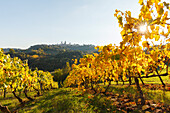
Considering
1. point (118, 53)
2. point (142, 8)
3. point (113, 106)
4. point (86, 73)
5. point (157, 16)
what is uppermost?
point (142, 8)

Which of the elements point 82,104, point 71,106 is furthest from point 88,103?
point 71,106

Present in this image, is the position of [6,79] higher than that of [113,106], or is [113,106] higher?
[6,79]

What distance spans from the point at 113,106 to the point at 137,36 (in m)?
7.12

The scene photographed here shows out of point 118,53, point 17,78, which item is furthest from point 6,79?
point 118,53

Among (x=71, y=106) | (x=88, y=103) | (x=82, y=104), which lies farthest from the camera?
(x=88, y=103)

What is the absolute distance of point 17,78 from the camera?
758cm

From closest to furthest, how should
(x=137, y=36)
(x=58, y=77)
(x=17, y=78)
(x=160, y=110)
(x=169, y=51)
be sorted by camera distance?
(x=137, y=36)
(x=169, y=51)
(x=160, y=110)
(x=17, y=78)
(x=58, y=77)

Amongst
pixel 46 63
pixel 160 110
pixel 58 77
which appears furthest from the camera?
pixel 46 63

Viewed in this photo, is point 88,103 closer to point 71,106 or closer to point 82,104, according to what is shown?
point 82,104

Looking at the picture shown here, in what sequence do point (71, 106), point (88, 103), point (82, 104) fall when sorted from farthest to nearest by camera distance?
point (88, 103), point (82, 104), point (71, 106)

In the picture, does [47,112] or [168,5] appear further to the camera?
[47,112]

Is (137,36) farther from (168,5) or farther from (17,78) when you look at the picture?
(17,78)

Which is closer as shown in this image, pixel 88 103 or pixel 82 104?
pixel 82 104

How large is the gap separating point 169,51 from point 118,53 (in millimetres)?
1344
